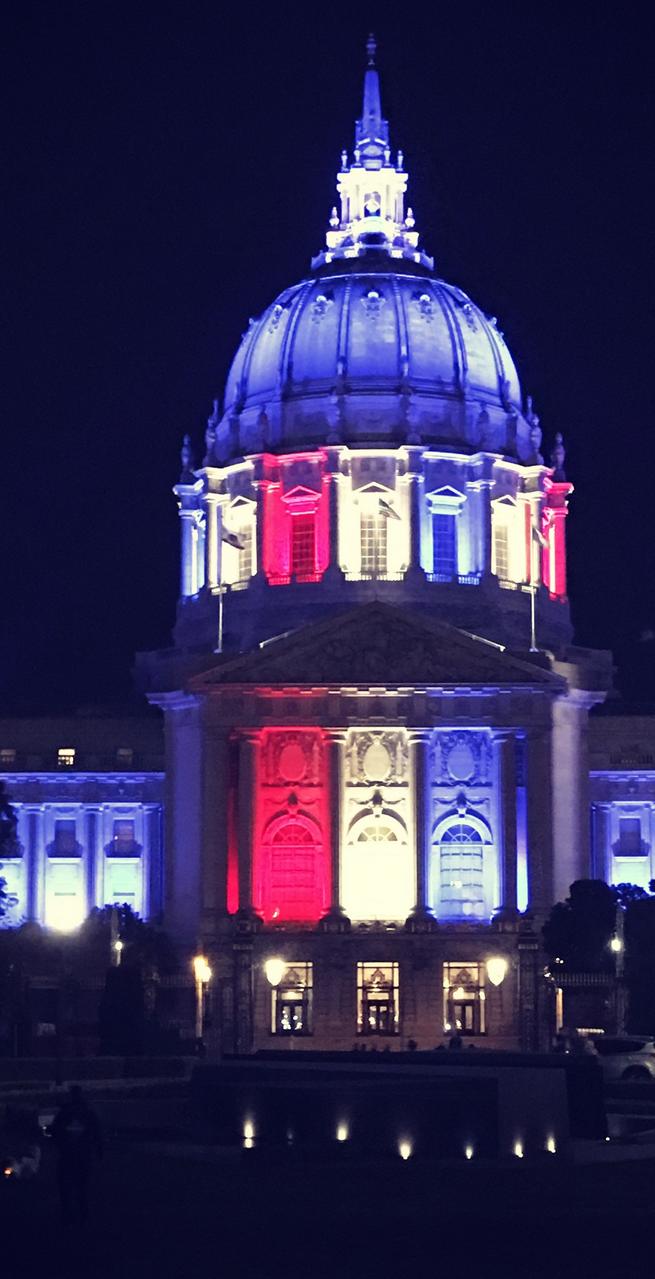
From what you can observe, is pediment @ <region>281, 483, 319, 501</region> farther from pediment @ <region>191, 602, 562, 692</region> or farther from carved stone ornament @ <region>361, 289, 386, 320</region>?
pediment @ <region>191, 602, 562, 692</region>

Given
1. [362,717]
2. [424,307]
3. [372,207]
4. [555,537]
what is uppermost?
[372,207]

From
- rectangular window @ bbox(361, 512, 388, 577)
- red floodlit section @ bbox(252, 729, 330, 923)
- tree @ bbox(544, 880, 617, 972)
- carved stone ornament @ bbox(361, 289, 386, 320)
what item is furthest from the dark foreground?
carved stone ornament @ bbox(361, 289, 386, 320)

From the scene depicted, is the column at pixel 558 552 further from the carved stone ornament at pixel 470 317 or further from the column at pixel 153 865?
the column at pixel 153 865

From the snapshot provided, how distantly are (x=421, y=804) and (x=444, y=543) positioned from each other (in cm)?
1968

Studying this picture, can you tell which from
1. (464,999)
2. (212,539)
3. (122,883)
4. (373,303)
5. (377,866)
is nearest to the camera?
(464,999)

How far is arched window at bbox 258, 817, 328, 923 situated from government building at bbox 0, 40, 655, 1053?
155 mm

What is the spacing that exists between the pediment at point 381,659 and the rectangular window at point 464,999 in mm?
12767

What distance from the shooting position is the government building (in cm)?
13288

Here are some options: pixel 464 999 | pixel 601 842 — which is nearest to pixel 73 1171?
pixel 464 999

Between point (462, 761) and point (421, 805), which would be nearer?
point (421, 805)

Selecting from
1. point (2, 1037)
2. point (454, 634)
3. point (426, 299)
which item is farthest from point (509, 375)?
point (2, 1037)

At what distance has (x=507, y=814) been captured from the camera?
136m

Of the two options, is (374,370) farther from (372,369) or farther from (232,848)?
(232,848)

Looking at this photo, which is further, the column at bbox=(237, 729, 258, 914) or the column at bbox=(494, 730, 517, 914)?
the column at bbox=(237, 729, 258, 914)
